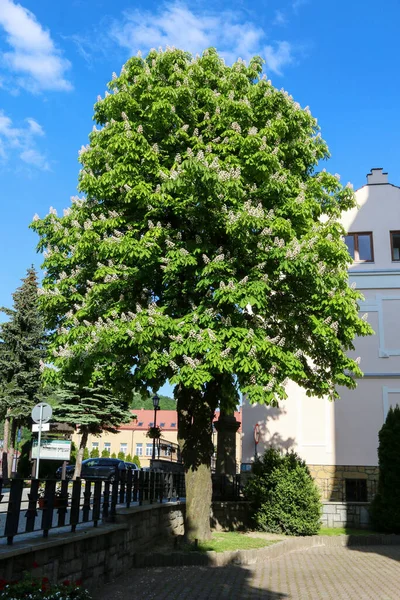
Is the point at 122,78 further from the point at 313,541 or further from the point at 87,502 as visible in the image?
the point at 313,541

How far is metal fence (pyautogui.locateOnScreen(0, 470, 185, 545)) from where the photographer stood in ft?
24.6

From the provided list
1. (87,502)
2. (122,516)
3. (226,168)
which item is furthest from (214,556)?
(226,168)

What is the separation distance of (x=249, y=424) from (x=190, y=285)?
1237cm

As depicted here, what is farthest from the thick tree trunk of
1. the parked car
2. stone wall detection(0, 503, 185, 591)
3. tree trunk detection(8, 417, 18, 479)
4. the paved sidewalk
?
tree trunk detection(8, 417, 18, 479)

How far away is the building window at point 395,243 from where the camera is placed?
24.0 metres

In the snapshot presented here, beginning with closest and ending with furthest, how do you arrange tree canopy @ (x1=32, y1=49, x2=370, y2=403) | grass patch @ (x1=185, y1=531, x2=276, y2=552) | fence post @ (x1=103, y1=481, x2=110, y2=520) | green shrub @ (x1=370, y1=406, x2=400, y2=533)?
1. fence post @ (x1=103, y1=481, x2=110, y2=520)
2. tree canopy @ (x1=32, y1=49, x2=370, y2=403)
3. grass patch @ (x1=185, y1=531, x2=276, y2=552)
4. green shrub @ (x1=370, y1=406, x2=400, y2=533)

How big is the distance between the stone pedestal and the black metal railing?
135 inches

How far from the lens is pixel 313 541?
16281 millimetres

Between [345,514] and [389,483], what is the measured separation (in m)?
2.24

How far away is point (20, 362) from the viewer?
122 ft

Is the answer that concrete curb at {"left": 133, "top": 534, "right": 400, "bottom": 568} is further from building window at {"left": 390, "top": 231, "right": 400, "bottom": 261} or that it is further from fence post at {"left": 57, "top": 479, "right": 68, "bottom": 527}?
building window at {"left": 390, "top": 231, "right": 400, "bottom": 261}

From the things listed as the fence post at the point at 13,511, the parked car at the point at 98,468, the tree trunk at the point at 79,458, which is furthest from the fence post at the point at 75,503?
the tree trunk at the point at 79,458

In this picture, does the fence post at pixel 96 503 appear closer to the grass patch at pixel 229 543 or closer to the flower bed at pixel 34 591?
the grass patch at pixel 229 543

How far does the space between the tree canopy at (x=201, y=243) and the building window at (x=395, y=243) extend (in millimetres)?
9503
